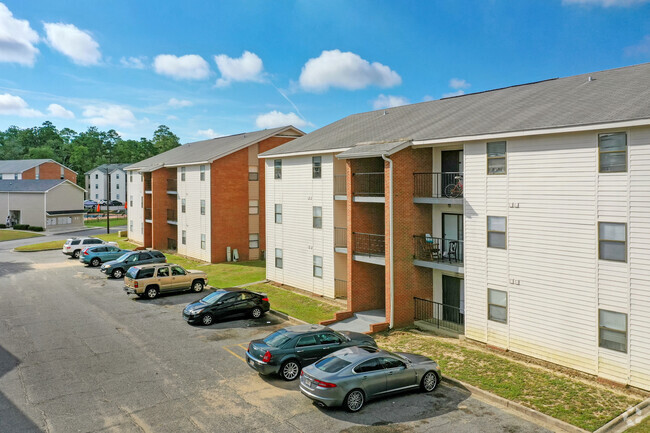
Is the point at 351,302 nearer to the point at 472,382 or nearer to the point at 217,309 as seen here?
the point at 217,309

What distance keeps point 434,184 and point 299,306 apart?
9.34 metres

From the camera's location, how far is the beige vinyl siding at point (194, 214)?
124 ft

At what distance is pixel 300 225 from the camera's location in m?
27.4

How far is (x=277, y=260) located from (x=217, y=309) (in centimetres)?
880

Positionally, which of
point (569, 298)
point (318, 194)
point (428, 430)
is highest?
point (318, 194)

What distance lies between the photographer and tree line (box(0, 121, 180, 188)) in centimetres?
12250

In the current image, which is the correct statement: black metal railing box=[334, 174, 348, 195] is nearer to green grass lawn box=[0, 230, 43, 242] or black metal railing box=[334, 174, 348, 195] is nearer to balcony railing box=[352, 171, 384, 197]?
balcony railing box=[352, 171, 384, 197]

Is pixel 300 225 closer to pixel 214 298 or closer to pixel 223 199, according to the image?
pixel 214 298

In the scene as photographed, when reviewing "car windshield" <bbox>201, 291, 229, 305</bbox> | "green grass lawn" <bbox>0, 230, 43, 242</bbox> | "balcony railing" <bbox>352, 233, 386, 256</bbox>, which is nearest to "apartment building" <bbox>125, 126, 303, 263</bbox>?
"car windshield" <bbox>201, 291, 229, 305</bbox>

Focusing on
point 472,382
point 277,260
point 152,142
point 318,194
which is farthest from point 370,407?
point 152,142

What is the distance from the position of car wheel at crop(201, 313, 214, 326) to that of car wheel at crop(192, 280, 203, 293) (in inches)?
286

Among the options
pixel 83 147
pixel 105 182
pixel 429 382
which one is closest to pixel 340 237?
pixel 429 382

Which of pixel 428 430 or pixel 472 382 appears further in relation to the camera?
pixel 472 382

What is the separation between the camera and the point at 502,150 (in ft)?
55.6
